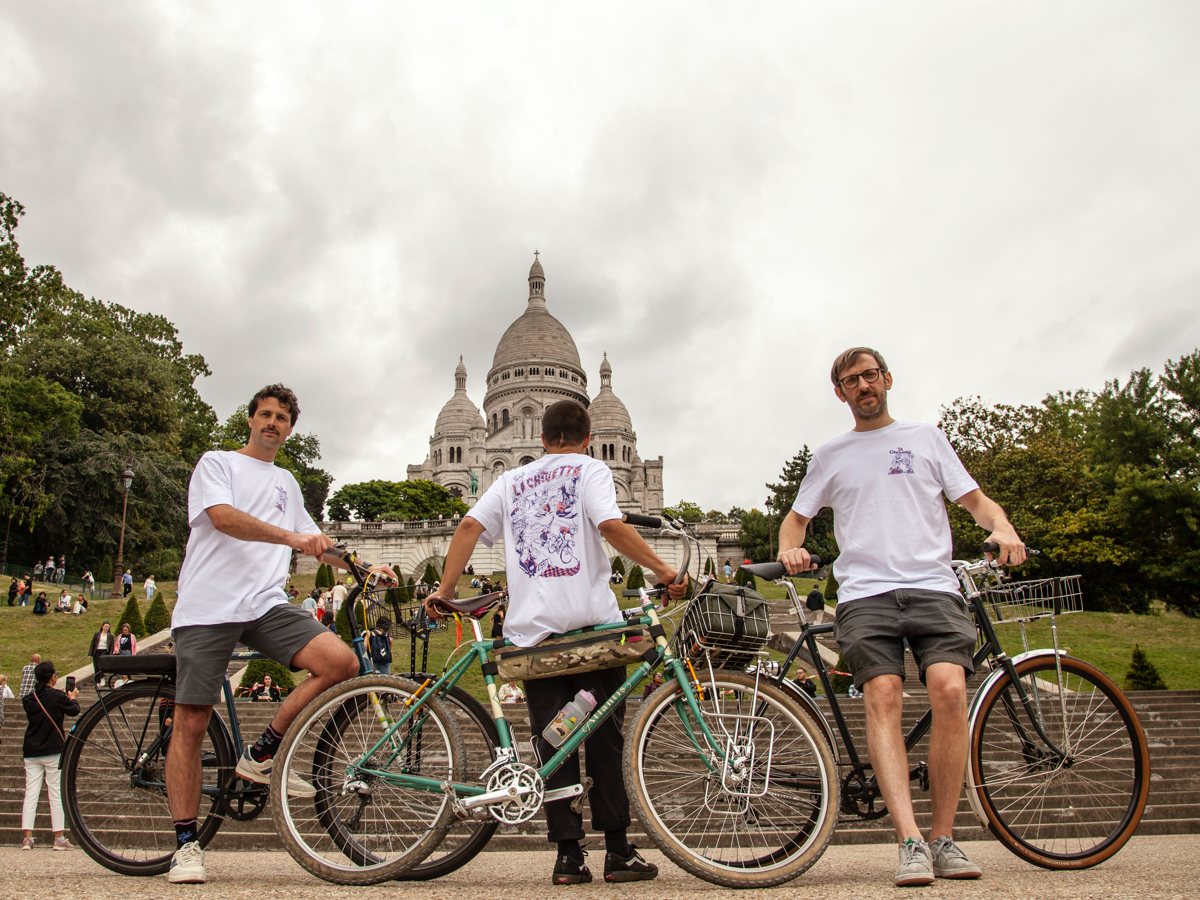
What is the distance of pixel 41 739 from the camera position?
6.36 m

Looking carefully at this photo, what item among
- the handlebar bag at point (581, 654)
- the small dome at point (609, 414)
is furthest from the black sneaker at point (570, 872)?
the small dome at point (609, 414)

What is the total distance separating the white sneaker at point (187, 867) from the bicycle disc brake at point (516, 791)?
3.56 ft

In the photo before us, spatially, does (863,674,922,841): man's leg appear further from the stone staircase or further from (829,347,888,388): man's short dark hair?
(829,347,888,388): man's short dark hair

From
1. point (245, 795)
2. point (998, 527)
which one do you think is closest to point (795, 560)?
point (998, 527)

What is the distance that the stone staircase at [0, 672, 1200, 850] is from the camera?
19.0 feet

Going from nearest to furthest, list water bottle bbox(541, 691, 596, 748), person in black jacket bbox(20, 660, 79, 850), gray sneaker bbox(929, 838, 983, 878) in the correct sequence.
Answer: gray sneaker bbox(929, 838, 983, 878) < water bottle bbox(541, 691, 596, 748) < person in black jacket bbox(20, 660, 79, 850)

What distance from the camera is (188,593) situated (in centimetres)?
348

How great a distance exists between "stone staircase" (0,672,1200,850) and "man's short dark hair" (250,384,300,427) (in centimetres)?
191

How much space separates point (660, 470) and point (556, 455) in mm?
86742

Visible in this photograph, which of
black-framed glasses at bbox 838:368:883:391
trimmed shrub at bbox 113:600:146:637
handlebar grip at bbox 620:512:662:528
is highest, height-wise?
black-framed glasses at bbox 838:368:883:391

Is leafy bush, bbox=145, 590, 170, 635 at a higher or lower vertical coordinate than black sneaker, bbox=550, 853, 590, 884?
higher

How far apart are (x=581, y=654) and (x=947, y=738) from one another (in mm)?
1427

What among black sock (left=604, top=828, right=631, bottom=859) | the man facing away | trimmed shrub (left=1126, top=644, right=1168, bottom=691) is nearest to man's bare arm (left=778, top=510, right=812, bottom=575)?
black sock (left=604, top=828, right=631, bottom=859)

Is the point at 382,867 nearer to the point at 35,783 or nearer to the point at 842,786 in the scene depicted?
the point at 842,786
